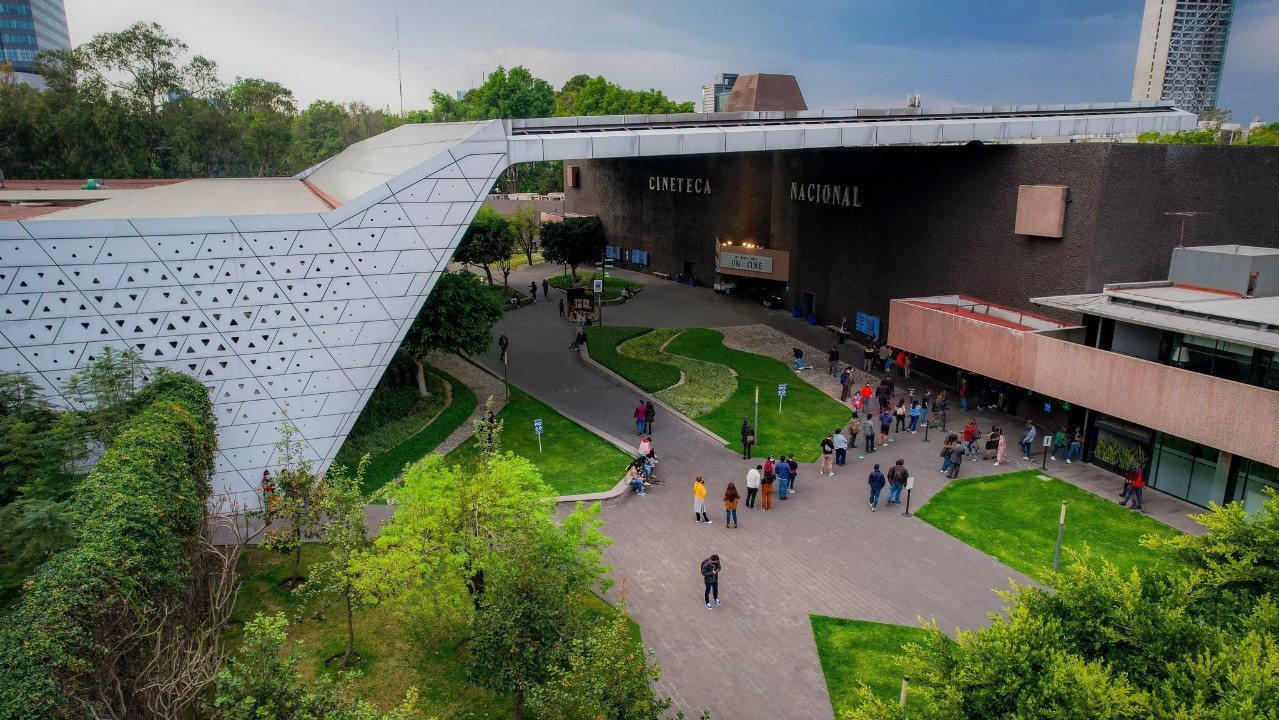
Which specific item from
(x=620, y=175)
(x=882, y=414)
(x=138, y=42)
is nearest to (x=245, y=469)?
(x=882, y=414)

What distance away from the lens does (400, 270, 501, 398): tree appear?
1062 inches

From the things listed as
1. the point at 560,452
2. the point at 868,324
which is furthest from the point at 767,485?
the point at 868,324

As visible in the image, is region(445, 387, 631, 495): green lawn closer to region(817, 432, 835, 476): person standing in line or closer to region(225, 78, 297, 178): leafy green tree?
region(817, 432, 835, 476): person standing in line

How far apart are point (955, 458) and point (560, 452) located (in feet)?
38.2

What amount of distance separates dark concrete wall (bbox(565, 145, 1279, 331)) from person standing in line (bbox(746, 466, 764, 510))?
1309 centimetres

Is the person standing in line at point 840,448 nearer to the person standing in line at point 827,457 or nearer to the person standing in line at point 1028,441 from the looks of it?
the person standing in line at point 827,457

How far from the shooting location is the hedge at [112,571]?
9.08 meters

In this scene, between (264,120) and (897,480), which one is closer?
(897,480)

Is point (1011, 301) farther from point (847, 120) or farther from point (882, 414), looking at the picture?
point (847, 120)

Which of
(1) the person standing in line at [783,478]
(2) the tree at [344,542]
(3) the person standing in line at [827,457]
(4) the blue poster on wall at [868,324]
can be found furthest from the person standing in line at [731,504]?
(4) the blue poster on wall at [868,324]

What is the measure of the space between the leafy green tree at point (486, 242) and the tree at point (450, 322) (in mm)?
19267

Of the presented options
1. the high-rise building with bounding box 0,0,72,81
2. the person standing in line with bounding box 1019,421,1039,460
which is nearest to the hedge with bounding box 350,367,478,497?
the person standing in line with bounding box 1019,421,1039,460

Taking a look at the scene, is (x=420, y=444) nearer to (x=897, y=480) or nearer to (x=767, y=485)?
(x=767, y=485)

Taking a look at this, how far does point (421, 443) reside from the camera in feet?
80.4
